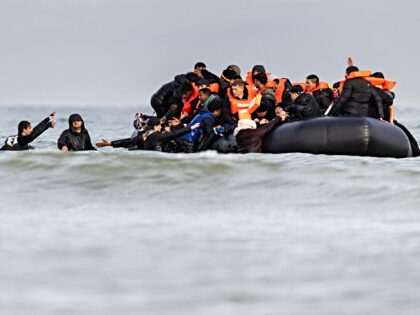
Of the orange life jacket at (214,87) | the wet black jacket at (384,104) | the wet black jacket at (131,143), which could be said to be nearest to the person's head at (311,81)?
the wet black jacket at (384,104)

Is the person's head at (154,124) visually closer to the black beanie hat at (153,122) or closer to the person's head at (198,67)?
the black beanie hat at (153,122)

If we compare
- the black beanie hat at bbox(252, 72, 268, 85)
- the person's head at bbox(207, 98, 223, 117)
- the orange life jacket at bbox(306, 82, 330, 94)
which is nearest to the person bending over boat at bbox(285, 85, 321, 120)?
the black beanie hat at bbox(252, 72, 268, 85)

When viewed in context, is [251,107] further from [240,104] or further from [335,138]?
[335,138]

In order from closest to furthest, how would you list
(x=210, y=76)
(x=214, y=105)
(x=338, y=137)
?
(x=338, y=137), (x=214, y=105), (x=210, y=76)

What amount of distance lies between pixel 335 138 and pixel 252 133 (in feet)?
4.09

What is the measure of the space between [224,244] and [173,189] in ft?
12.5

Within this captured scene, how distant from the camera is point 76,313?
5914 mm

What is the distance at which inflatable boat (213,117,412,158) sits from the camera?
14.8 m

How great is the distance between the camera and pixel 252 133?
15.4 meters

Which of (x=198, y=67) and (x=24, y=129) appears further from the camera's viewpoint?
(x=198, y=67)

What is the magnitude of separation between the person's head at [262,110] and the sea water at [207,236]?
2.22 m

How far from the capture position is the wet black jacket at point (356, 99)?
15.6 meters

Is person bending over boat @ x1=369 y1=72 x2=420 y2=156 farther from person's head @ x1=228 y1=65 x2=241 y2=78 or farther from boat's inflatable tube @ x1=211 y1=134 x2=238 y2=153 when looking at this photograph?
boat's inflatable tube @ x1=211 y1=134 x2=238 y2=153

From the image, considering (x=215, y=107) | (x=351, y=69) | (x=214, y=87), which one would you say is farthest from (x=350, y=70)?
(x=215, y=107)
